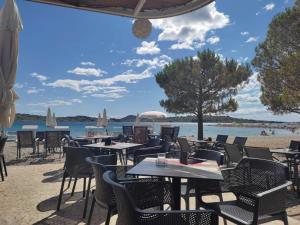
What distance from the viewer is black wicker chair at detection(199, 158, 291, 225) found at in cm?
232

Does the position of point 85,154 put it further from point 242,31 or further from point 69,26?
point 69,26

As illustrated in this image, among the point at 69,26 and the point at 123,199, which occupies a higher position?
the point at 69,26

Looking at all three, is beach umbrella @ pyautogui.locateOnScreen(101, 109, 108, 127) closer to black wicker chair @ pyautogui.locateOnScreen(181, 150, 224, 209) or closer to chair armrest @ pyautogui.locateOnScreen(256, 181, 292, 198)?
black wicker chair @ pyautogui.locateOnScreen(181, 150, 224, 209)

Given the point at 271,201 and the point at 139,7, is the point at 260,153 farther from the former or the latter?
the point at 139,7

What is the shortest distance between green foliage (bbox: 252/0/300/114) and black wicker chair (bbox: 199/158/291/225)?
1000 centimetres

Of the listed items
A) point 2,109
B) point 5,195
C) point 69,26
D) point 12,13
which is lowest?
point 5,195

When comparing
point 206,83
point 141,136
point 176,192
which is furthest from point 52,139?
point 206,83

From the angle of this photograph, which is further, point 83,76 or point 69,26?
point 83,76

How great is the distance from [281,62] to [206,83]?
5277mm

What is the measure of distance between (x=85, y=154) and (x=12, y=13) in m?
2.47

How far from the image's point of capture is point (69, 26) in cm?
1544

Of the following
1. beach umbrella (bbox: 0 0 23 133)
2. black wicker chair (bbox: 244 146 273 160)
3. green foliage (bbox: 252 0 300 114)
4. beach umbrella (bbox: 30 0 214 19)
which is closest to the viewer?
beach umbrella (bbox: 30 0 214 19)

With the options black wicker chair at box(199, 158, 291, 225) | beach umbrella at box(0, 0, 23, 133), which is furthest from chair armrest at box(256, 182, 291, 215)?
beach umbrella at box(0, 0, 23, 133)

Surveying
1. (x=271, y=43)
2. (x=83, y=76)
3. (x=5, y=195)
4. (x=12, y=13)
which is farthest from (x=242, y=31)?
(x=83, y=76)
